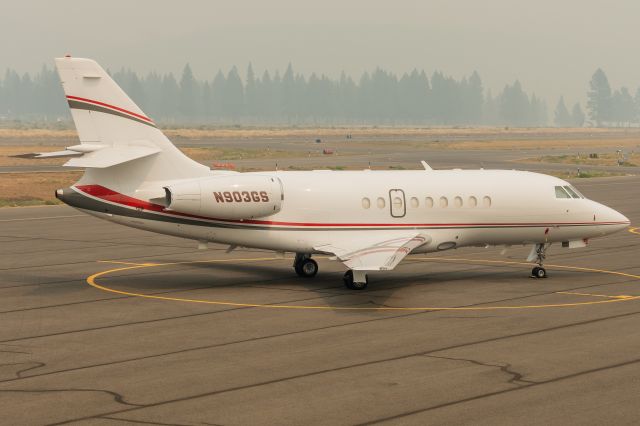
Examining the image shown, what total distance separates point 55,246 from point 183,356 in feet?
68.9

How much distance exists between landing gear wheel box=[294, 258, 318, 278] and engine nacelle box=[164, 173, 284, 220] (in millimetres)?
A: 2888

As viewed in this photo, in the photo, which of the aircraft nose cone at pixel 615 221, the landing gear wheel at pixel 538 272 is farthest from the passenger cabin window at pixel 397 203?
the aircraft nose cone at pixel 615 221

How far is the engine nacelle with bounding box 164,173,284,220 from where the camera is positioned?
2844cm

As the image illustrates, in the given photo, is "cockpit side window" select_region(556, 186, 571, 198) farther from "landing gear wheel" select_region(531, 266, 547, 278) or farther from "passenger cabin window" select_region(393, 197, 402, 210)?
"passenger cabin window" select_region(393, 197, 402, 210)

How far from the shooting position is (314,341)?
22094mm

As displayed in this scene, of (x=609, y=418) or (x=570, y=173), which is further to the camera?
(x=570, y=173)

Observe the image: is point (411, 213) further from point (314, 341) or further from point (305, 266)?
point (314, 341)

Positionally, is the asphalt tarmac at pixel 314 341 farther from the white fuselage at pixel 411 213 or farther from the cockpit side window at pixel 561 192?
the cockpit side window at pixel 561 192

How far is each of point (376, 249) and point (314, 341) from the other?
687 centimetres

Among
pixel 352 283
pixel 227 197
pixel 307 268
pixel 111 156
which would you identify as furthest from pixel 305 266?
pixel 111 156

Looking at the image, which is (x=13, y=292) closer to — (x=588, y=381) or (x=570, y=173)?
(x=588, y=381)

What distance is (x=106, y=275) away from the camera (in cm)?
3247

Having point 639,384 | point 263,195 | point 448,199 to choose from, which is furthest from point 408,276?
point 639,384

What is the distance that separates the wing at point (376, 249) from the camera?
A: 89.7 ft
